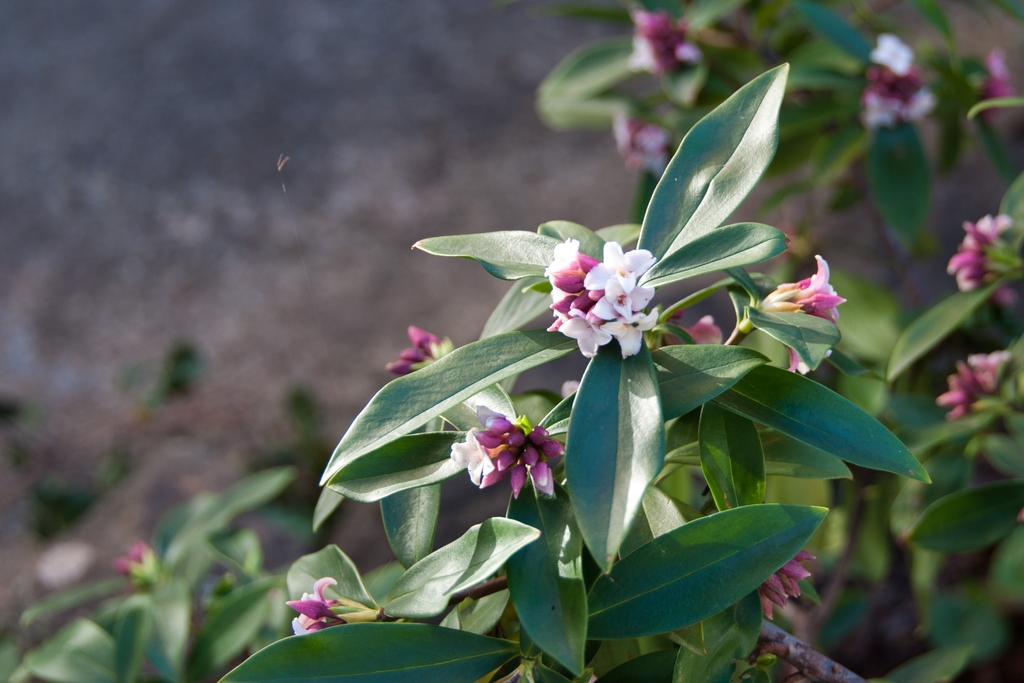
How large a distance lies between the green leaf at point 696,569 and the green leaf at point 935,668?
13.9 inches

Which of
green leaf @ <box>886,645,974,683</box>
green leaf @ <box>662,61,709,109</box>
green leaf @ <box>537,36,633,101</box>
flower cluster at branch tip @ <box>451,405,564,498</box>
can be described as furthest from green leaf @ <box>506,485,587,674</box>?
green leaf @ <box>537,36,633,101</box>

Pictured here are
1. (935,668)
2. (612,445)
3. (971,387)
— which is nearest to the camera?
(612,445)

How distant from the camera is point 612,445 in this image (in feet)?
1.49

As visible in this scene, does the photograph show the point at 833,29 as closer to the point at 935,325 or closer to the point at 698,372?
the point at 935,325

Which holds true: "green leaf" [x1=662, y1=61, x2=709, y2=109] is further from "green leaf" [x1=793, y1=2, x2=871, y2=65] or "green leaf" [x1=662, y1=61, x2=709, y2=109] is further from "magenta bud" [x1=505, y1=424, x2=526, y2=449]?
"magenta bud" [x1=505, y1=424, x2=526, y2=449]

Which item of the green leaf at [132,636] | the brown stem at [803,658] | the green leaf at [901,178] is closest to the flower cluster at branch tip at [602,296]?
the brown stem at [803,658]

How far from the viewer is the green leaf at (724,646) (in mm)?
504

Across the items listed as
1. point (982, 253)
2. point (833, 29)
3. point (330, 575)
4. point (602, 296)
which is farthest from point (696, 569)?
point (833, 29)

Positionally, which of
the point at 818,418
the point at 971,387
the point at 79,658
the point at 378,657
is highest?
the point at 818,418

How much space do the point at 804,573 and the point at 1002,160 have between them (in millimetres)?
851

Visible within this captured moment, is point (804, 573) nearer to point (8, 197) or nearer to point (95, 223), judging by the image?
point (95, 223)

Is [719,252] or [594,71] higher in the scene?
[719,252]

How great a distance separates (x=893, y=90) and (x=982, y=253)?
1.24 ft

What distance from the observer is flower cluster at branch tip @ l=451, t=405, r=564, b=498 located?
483mm
